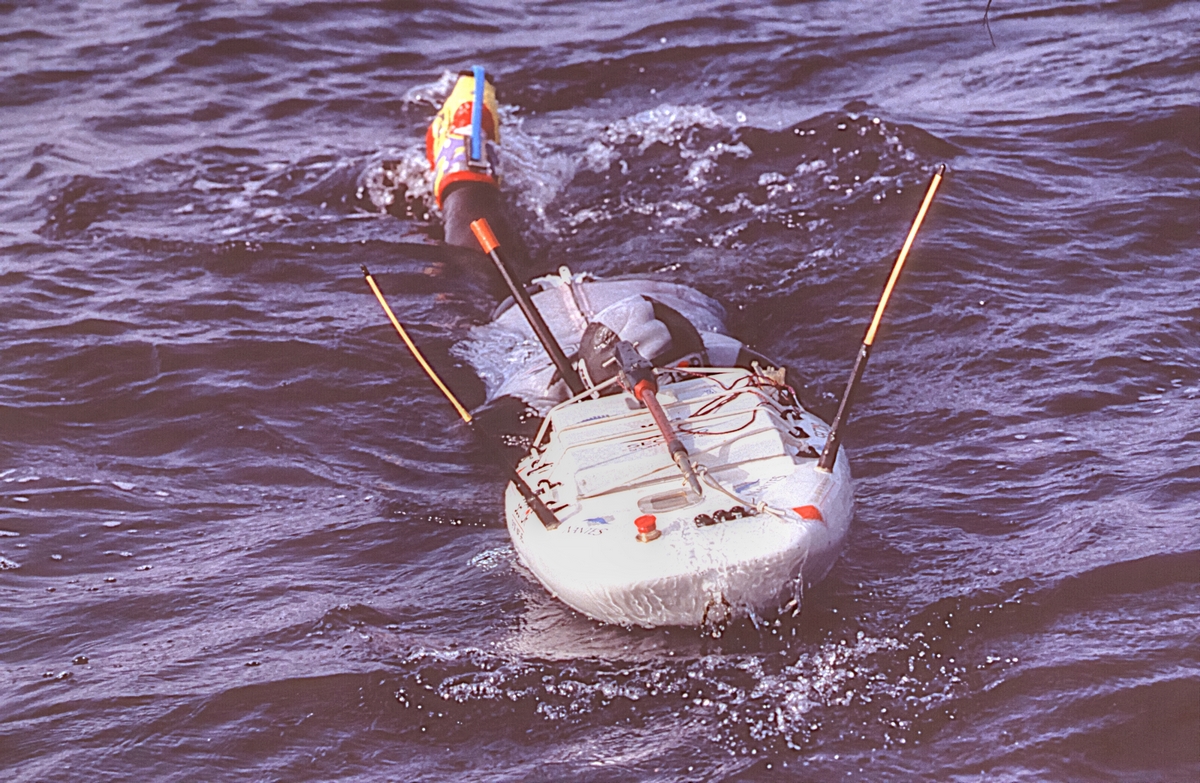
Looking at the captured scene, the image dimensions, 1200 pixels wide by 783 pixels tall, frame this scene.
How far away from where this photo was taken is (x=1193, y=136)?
28.6ft

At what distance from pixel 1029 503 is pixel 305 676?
297 centimetres

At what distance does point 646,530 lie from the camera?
14.0ft

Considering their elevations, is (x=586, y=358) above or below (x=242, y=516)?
above

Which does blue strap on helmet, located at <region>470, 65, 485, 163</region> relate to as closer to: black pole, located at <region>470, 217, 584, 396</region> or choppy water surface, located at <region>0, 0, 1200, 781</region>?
choppy water surface, located at <region>0, 0, 1200, 781</region>

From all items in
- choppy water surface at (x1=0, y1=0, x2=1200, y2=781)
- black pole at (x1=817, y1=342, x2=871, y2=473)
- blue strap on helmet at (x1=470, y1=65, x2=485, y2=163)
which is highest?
blue strap on helmet at (x1=470, y1=65, x2=485, y2=163)

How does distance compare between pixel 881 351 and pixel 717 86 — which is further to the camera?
Result: pixel 717 86

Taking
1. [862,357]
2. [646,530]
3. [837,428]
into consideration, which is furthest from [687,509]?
[862,357]

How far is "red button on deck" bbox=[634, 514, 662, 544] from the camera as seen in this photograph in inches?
168

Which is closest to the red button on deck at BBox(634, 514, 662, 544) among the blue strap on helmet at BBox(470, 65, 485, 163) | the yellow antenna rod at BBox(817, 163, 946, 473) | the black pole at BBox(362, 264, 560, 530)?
the black pole at BBox(362, 264, 560, 530)

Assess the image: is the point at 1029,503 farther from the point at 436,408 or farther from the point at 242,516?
the point at 242,516

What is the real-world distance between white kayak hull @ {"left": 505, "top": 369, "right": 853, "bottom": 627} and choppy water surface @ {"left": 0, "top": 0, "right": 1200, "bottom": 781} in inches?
9.2

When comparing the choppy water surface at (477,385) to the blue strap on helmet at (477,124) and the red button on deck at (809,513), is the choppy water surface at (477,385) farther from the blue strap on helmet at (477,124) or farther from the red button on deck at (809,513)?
the blue strap on helmet at (477,124)

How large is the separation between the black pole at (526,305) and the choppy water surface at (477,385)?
70cm

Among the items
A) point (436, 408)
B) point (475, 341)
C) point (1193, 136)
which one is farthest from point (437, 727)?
point (1193, 136)
